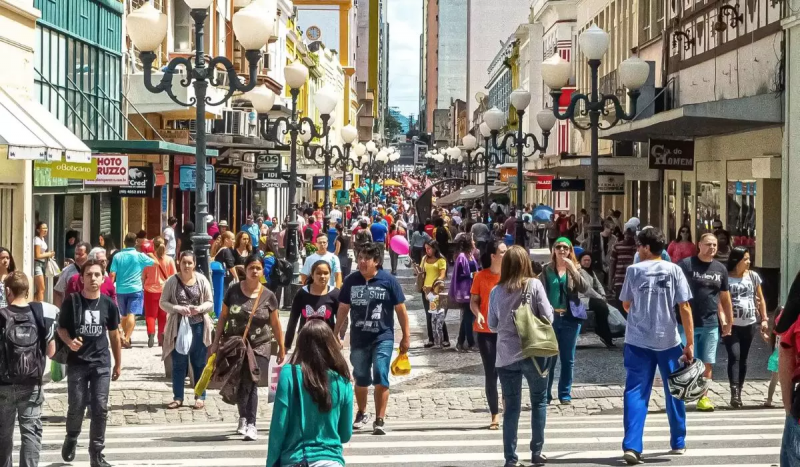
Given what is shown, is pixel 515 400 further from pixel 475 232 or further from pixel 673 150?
pixel 475 232

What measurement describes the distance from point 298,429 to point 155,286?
12058mm

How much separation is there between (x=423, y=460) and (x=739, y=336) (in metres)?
4.07

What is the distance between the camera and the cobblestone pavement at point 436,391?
1276 centimetres

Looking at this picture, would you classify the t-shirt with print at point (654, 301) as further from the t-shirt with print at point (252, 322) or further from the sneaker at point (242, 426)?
the sneaker at point (242, 426)

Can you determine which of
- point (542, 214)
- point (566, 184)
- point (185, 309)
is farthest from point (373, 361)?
point (542, 214)

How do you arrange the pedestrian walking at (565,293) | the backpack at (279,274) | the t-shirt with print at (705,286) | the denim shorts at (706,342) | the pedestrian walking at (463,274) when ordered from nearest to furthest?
the t-shirt with print at (705,286) < the denim shorts at (706,342) < the pedestrian walking at (565,293) < the pedestrian walking at (463,274) < the backpack at (279,274)

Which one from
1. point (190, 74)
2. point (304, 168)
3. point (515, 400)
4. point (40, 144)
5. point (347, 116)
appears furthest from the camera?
point (347, 116)

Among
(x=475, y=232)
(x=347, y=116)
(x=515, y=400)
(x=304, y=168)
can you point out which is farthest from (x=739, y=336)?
(x=347, y=116)

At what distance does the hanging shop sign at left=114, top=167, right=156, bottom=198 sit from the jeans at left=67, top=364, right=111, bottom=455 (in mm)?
15704

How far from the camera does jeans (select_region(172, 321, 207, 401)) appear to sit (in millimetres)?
12703

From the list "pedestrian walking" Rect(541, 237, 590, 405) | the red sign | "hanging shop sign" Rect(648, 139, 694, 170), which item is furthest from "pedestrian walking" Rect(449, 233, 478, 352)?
the red sign

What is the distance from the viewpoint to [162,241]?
17781mm

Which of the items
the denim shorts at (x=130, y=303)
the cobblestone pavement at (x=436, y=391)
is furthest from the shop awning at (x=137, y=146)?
the cobblestone pavement at (x=436, y=391)

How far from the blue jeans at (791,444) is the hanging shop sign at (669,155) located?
61.1ft
